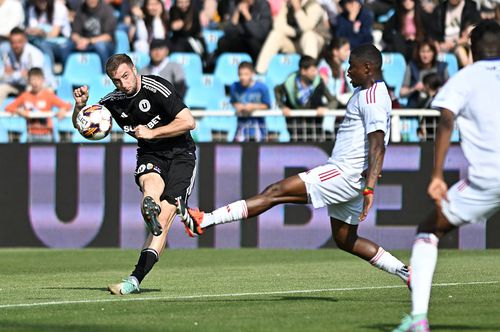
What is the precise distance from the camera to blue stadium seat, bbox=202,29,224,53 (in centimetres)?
2264

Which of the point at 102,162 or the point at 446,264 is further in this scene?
the point at 102,162

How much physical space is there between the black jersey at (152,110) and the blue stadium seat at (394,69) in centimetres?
917

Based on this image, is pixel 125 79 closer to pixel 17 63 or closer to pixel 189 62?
pixel 189 62

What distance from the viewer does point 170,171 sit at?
1202 cm

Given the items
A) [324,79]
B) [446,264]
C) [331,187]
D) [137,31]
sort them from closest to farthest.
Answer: [331,187] < [446,264] < [324,79] < [137,31]

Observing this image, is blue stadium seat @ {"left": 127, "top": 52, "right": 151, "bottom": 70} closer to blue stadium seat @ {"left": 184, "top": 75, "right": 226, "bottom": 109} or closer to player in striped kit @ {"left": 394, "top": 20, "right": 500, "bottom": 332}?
blue stadium seat @ {"left": 184, "top": 75, "right": 226, "bottom": 109}

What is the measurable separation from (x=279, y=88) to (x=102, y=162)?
3.04 meters

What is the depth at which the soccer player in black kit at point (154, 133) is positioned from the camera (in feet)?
38.2

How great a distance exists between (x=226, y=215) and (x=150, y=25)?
12.1 meters

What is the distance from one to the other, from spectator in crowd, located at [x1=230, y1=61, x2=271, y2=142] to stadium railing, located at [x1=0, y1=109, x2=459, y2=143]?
0.35 feet

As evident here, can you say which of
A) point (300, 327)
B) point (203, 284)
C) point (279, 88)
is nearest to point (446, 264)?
point (203, 284)

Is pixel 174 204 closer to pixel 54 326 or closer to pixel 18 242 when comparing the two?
pixel 54 326

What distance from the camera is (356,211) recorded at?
11164 millimetres

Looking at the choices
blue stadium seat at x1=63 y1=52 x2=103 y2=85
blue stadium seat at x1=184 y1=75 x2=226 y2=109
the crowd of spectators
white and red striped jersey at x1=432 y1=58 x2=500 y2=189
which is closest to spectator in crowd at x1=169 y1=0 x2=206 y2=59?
the crowd of spectators
